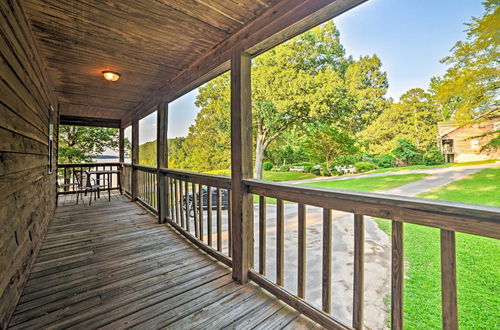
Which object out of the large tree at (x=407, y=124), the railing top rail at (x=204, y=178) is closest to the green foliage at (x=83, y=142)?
the railing top rail at (x=204, y=178)

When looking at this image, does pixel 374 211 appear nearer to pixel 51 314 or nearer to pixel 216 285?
pixel 216 285

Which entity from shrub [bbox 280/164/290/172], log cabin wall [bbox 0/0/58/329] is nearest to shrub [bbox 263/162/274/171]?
shrub [bbox 280/164/290/172]

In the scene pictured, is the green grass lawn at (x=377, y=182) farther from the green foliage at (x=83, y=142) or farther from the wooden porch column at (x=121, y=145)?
the green foliage at (x=83, y=142)

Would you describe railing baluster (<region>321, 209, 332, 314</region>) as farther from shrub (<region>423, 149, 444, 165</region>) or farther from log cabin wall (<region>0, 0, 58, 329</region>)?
log cabin wall (<region>0, 0, 58, 329</region>)

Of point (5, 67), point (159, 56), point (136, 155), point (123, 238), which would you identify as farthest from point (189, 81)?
point (136, 155)

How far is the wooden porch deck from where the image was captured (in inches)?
60.4

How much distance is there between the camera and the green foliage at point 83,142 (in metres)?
10.7

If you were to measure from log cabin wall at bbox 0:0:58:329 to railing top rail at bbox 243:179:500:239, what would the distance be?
6.44 feet

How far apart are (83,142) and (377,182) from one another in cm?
1366

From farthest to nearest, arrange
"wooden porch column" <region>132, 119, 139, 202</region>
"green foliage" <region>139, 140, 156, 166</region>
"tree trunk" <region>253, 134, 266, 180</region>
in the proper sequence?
1. "wooden porch column" <region>132, 119, 139, 202</region>
2. "green foliage" <region>139, 140, 156, 166</region>
3. "tree trunk" <region>253, 134, 266, 180</region>

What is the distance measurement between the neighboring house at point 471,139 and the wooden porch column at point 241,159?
1380 mm

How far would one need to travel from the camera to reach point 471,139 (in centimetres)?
120

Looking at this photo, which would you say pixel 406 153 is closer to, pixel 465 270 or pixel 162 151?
pixel 465 270

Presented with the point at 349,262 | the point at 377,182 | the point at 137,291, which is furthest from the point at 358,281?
the point at 349,262
